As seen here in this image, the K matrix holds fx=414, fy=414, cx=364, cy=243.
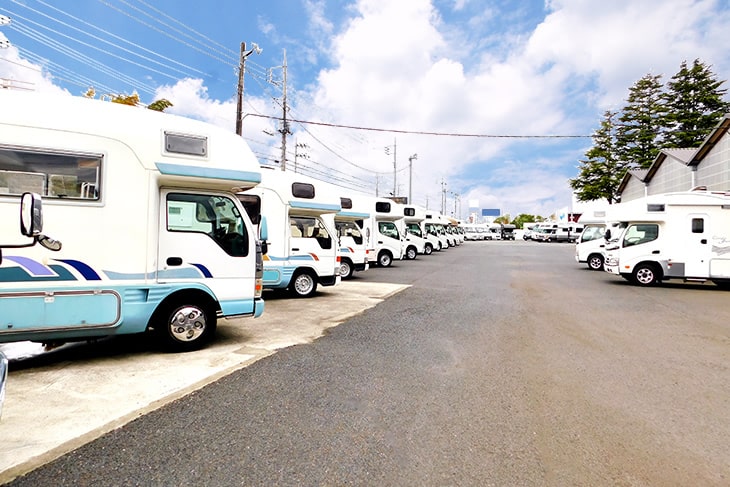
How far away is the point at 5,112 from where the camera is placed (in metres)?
4.31

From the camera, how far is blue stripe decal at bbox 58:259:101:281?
4.61 m

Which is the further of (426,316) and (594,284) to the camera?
(594,284)

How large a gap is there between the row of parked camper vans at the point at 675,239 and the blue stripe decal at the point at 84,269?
13823mm

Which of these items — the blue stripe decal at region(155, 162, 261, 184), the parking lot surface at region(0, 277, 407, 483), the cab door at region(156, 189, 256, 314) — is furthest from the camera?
the cab door at region(156, 189, 256, 314)

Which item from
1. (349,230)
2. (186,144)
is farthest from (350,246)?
(186,144)

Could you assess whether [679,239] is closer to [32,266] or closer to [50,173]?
[50,173]

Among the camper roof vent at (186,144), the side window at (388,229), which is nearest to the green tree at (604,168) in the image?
the side window at (388,229)

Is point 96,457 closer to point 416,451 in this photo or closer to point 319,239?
point 416,451

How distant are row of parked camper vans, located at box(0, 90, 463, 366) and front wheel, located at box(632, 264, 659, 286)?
476 inches

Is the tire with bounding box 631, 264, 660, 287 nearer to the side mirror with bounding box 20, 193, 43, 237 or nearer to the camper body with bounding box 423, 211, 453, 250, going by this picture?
the side mirror with bounding box 20, 193, 43, 237

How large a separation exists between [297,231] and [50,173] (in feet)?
19.2

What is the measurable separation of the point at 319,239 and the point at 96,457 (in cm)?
769

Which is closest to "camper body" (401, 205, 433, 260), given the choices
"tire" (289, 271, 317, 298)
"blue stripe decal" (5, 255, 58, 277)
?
"tire" (289, 271, 317, 298)

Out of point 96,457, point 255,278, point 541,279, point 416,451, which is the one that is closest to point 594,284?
point 541,279
